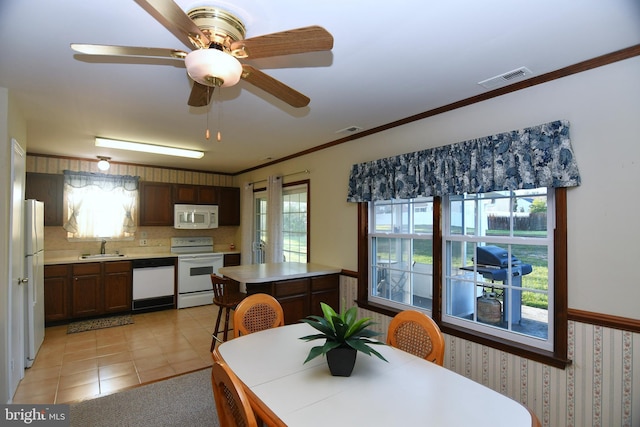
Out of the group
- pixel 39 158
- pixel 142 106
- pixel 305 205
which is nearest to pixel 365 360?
pixel 142 106

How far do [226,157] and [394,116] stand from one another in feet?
9.21

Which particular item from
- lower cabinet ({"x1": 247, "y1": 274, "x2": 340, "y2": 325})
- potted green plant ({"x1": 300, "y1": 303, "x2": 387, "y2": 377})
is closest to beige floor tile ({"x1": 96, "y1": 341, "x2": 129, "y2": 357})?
lower cabinet ({"x1": 247, "y1": 274, "x2": 340, "y2": 325})

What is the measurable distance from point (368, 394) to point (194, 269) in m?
4.59

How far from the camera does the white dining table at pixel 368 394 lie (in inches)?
45.6

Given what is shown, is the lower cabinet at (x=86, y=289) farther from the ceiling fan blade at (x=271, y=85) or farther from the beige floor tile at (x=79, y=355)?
the ceiling fan blade at (x=271, y=85)

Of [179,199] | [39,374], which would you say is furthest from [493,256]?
[179,199]

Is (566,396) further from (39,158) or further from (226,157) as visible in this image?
(39,158)

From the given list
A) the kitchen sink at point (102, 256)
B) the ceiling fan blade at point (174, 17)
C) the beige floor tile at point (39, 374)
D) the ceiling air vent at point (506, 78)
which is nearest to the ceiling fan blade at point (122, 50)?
the ceiling fan blade at point (174, 17)

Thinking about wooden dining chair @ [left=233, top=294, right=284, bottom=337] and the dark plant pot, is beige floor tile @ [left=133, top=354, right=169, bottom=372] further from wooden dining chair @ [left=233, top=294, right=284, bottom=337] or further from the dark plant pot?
the dark plant pot

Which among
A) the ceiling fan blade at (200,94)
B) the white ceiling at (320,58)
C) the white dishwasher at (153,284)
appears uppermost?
the white ceiling at (320,58)

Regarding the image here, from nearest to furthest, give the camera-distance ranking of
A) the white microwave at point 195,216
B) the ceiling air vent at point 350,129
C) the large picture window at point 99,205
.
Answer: the ceiling air vent at point 350,129, the large picture window at point 99,205, the white microwave at point 195,216

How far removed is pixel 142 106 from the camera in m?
2.65

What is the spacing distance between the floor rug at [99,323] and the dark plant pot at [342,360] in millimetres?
4095

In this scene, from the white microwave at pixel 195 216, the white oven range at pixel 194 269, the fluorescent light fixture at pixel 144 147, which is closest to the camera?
the fluorescent light fixture at pixel 144 147
